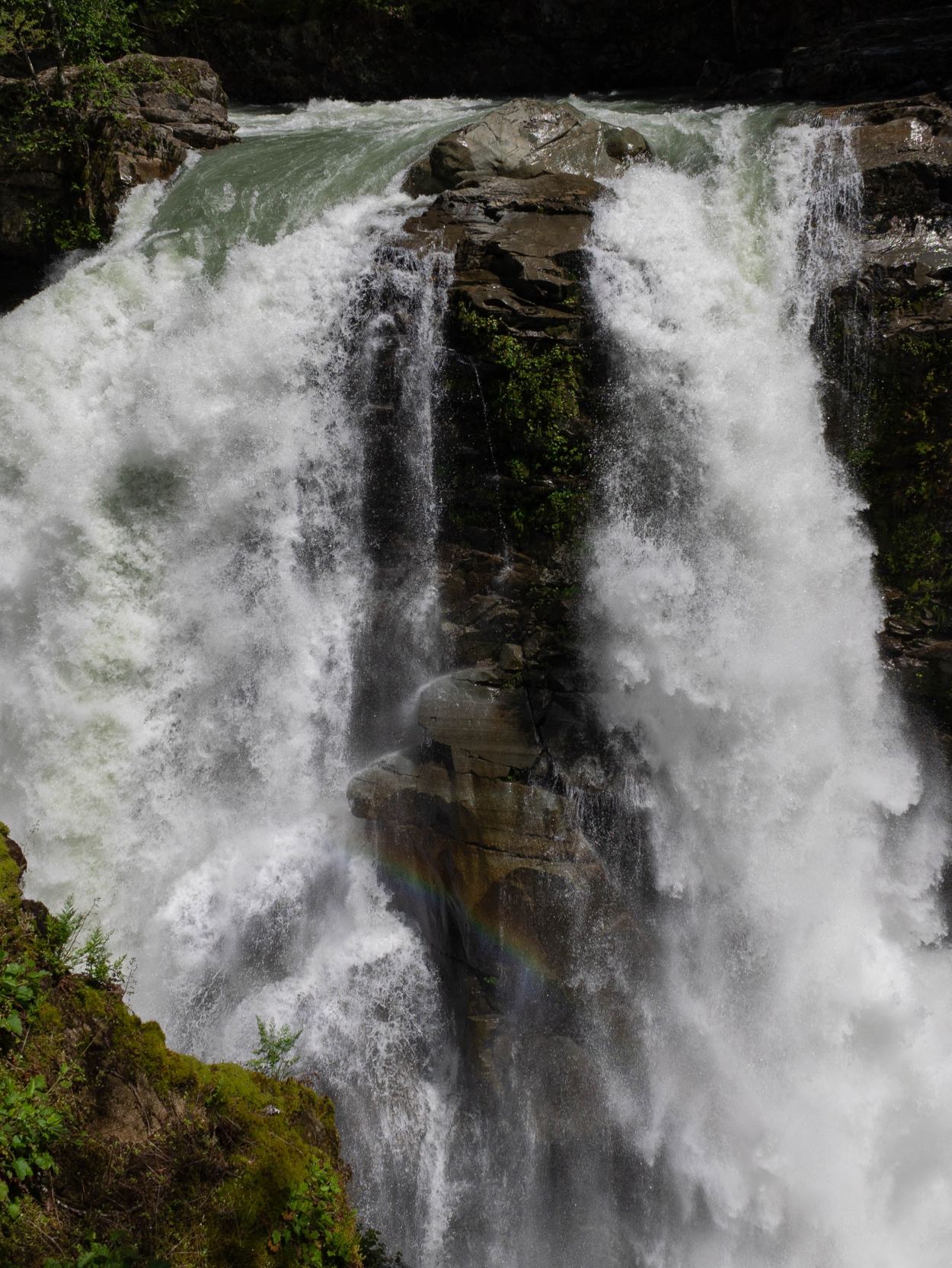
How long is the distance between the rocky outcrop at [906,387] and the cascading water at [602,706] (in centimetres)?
32

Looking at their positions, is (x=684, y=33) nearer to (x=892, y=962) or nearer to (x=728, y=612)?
(x=728, y=612)

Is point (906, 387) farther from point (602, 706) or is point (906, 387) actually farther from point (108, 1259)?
point (108, 1259)

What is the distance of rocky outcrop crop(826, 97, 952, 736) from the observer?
767 cm

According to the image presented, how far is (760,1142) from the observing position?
23.3 feet

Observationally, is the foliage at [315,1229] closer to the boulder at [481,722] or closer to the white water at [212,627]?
the white water at [212,627]

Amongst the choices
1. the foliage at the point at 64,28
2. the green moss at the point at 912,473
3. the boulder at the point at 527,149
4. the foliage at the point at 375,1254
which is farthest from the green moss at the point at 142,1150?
the foliage at the point at 64,28

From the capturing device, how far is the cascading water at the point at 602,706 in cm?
717

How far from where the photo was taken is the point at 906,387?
25.4 feet

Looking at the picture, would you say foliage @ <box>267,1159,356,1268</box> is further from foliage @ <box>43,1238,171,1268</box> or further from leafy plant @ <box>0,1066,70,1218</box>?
leafy plant @ <box>0,1066,70,1218</box>

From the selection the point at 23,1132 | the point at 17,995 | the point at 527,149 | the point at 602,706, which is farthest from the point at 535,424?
the point at 23,1132

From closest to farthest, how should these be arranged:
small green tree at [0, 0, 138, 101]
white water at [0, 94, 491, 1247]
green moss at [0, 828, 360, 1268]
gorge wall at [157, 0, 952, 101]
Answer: green moss at [0, 828, 360, 1268]
white water at [0, 94, 491, 1247]
small green tree at [0, 0, 138, 101]
gorge wall at [157, 0, 952, 101]

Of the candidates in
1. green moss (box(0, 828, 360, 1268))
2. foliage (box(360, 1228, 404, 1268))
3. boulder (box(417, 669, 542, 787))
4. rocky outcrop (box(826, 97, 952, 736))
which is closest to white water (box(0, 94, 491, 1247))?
boulder (box(417, 669, 542, 787))

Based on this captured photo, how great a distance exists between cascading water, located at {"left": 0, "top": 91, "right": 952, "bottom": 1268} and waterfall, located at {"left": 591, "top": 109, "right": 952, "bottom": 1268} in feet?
0.10

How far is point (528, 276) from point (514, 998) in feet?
22.6
